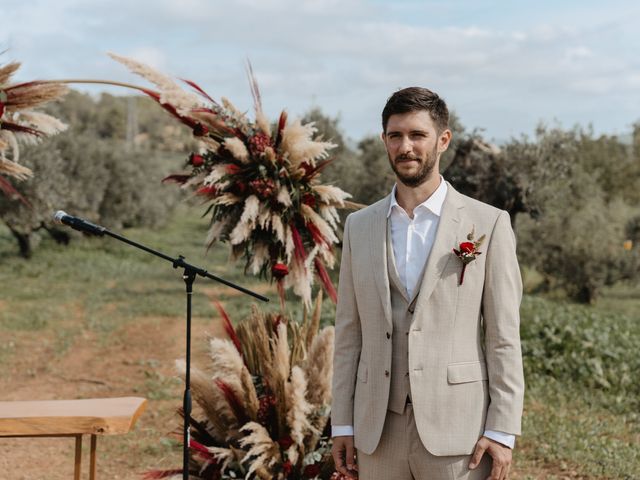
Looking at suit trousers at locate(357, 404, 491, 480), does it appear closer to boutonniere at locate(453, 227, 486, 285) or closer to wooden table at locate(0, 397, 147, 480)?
boutonniere at locate(453, 227, 486, 285)

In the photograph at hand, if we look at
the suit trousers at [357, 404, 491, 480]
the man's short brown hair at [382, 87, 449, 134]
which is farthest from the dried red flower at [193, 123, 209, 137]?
the suit trousers at [357, 404, 491, 480]

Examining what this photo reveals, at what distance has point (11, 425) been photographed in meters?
3.79

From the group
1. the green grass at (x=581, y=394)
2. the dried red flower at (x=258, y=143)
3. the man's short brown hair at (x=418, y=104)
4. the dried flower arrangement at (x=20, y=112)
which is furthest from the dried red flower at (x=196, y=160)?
the green grass at (x=581, y=394)

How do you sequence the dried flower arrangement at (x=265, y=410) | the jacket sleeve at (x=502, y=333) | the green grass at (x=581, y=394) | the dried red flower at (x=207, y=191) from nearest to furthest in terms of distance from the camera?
the jacket sleeve at (x=502, y=333)
the dried flower arrangement at (x=265, y=410)
the dried red flower at (x=207, y=191)
the green grass at (x=581, y=394)

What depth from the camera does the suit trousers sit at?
258 cm

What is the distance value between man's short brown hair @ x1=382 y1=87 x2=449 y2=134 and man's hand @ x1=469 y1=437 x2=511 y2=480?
1130mm

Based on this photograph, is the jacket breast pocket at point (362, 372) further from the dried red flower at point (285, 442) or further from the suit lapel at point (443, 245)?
the dried red flower at point (285, 442)

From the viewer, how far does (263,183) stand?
4.33 m

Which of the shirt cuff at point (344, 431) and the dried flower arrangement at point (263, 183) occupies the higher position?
the dried flower arrangement at point (263, 183)

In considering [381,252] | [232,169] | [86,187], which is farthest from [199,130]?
[86,187]

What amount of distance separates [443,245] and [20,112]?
298cm

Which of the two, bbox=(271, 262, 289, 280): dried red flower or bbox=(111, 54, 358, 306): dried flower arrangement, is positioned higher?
bbox=(111, 54, 358, 306): dried flower arrangement

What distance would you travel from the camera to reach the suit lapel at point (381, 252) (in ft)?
8.82

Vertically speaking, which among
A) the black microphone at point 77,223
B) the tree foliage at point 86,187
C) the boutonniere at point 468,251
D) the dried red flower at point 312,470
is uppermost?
the tree foliage at point 86,187
